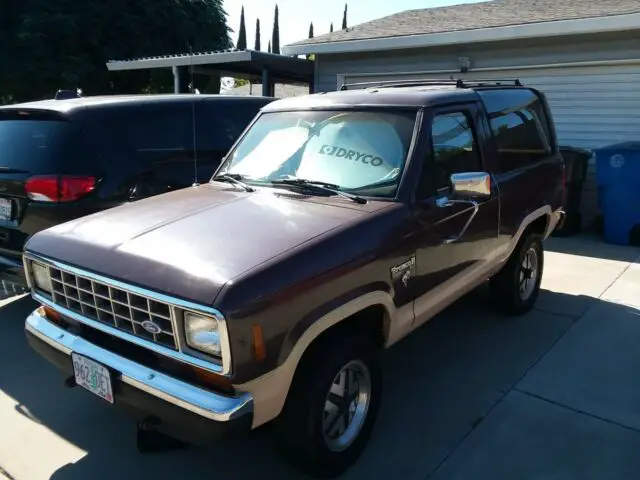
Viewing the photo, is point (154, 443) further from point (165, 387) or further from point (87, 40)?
point (87, 40)

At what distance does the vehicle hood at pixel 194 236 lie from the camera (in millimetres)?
2355

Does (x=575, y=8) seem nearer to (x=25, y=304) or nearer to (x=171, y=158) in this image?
(x=171, y=158)

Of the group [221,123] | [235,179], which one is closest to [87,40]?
[221,123]

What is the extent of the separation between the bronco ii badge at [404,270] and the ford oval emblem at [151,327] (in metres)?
1.25

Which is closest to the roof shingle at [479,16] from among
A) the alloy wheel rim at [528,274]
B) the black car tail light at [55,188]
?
the alloy wheel rim at [528,274]

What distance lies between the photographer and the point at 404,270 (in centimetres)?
307

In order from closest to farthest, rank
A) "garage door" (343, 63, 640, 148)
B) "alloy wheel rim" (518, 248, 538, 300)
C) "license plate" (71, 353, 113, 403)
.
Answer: "license plate" (71, 353, 113, 403), "alloy wheel rim" (518, 248, 538, 300), "garage door" (343, 63, 640, 148)

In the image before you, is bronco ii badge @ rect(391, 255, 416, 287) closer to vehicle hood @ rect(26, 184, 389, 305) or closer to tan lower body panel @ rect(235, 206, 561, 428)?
tan lower body panel @ rect(235, 206, 561, 428)

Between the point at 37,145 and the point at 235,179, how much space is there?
1879mm

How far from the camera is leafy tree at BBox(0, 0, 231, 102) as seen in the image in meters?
16.5

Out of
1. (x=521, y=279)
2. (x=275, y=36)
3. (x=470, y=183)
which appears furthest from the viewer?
(x=275, y=36)

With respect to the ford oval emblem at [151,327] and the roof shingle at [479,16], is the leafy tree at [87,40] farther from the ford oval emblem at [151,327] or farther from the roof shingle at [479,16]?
the ford oval emblem at [151,327]

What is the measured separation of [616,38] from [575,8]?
3.87 feet

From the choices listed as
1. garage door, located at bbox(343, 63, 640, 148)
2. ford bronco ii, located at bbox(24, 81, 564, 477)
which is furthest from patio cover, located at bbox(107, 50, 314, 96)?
ford bronco ii, located at bbox(24, 81, 564, 477)
